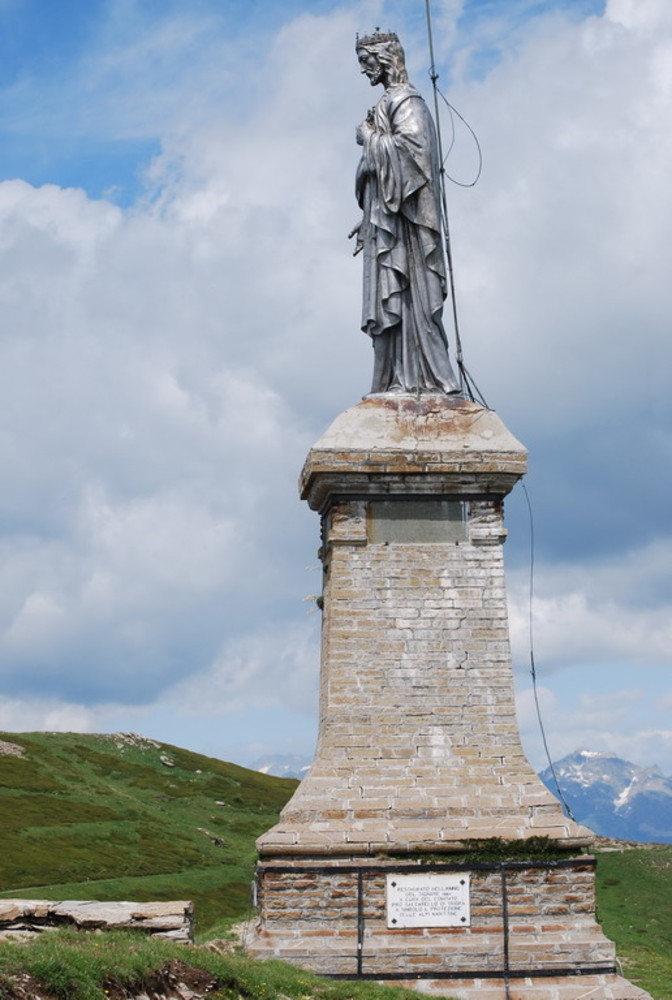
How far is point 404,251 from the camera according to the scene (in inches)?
581

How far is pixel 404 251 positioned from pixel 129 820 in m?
36.6

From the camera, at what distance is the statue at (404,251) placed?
14625mm

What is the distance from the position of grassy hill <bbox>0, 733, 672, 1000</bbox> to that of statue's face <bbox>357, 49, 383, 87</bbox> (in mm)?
10053

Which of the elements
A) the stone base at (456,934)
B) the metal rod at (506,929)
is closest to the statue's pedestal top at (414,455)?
the stone base at (456,934)

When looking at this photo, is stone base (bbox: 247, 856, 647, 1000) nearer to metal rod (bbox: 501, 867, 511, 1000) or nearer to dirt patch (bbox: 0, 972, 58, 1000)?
metal rod (bbox: 501, 867, 511, 1000)

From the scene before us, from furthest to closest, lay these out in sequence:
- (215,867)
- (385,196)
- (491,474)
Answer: (215,867) → (385,196) → (491,474)

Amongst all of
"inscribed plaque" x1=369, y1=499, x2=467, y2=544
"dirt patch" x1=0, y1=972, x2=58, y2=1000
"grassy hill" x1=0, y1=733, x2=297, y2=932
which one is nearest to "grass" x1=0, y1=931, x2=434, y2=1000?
"dirt patch" x1=0, y1=972, x2=58, y2=1000

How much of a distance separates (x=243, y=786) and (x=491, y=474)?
47.5 m

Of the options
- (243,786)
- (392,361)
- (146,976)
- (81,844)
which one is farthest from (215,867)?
(146,976)

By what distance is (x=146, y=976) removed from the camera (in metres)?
9.65

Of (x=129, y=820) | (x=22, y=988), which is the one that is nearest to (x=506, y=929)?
(x=22, y=988)

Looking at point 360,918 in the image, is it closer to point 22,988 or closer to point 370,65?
point 22,988

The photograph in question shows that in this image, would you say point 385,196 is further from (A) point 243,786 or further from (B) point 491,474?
(A) point 243,786

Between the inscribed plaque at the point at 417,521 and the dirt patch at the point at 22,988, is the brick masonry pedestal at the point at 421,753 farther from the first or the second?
the dirt patch at the point at 22,988
